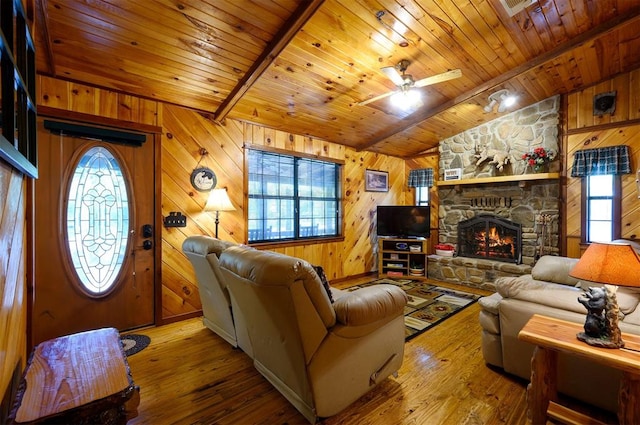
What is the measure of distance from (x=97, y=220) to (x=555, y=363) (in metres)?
A: 4.01

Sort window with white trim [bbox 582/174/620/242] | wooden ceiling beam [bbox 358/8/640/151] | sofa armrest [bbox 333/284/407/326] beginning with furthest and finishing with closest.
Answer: window with white trim [bbox 582/174/620/242] → wooden ceiling beam [bbox 358/8/640/151] → sofa armrest [bbox 333/284/407/326]

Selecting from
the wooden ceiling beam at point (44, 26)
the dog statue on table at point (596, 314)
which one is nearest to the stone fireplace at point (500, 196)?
the dog statue on table at point (596, 314)

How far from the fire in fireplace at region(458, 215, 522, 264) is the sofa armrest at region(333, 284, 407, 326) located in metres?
3.87

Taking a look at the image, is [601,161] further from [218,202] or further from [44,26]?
[44,26]

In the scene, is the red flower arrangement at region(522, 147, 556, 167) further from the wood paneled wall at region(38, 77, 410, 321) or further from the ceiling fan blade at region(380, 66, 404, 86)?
the wood paneled wall at region(38, 77, 410, 321)

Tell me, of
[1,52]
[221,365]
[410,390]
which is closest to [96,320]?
[221,365]

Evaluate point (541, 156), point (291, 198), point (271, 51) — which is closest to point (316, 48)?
point (271, 51)

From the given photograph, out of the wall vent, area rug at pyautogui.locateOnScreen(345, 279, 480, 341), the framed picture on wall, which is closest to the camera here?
the wall vent

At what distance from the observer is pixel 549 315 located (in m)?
1.91

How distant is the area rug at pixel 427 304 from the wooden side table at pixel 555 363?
50.5 inches

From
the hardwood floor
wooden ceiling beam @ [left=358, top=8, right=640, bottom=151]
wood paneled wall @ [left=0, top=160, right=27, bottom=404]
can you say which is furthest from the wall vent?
wood paneled wall @ [left=0, top=160, right=27, bottom=404]

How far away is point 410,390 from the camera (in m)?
2.09

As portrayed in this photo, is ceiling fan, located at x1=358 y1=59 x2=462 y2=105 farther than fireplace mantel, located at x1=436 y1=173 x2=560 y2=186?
No

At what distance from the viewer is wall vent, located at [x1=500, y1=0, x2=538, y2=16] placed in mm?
2512
